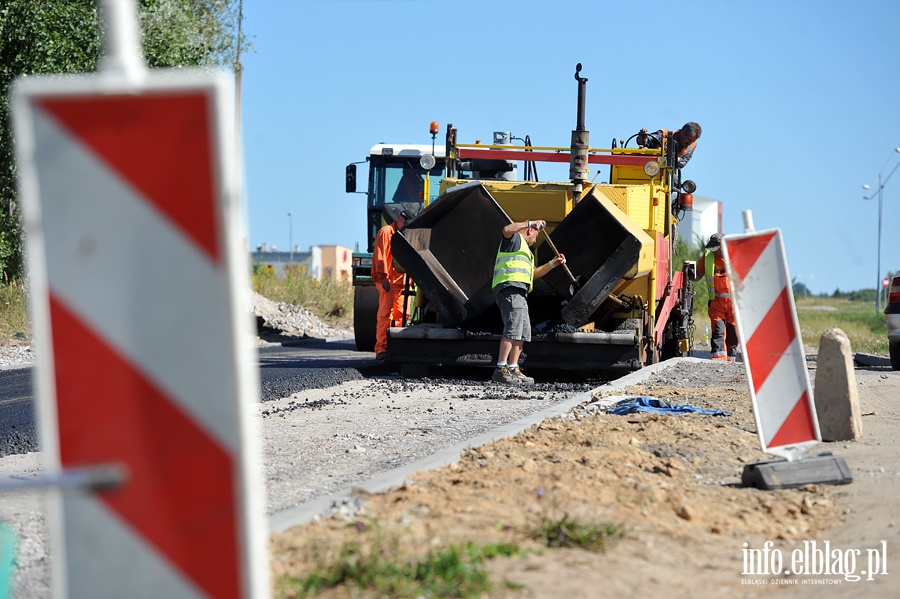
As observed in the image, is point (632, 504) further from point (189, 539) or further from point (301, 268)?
point (301, 268)

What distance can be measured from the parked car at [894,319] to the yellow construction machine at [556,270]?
329 cm

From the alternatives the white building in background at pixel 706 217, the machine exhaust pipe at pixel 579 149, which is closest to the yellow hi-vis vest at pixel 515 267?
the machine exhaust pipe at pixel 579 149

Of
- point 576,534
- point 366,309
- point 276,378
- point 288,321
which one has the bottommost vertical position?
point 288,321

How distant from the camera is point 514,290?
1146 centimetres

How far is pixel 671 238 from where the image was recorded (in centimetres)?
1429

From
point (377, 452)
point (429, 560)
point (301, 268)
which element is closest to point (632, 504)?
point (429, 560)

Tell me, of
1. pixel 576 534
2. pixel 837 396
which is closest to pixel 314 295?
pixel 837 396

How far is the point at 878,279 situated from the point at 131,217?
189 ft

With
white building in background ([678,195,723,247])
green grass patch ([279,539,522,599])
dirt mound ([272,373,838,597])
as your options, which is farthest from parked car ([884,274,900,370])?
white building in background ([678,195,723,247])

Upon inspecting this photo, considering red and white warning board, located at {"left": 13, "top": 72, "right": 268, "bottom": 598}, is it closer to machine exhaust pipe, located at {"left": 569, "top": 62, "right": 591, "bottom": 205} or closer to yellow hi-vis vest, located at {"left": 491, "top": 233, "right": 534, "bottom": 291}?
yellow hi-vis vest, located at {"left": 491, "top": 233, "right": 534, "bottom": 291}

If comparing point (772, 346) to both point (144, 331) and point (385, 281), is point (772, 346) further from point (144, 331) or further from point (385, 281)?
point (385, 281)

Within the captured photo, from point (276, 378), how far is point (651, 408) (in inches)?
201

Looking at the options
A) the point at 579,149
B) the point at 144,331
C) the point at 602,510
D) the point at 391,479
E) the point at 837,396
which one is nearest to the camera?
the point at 144,331

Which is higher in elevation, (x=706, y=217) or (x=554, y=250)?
(x=554, y=250)
